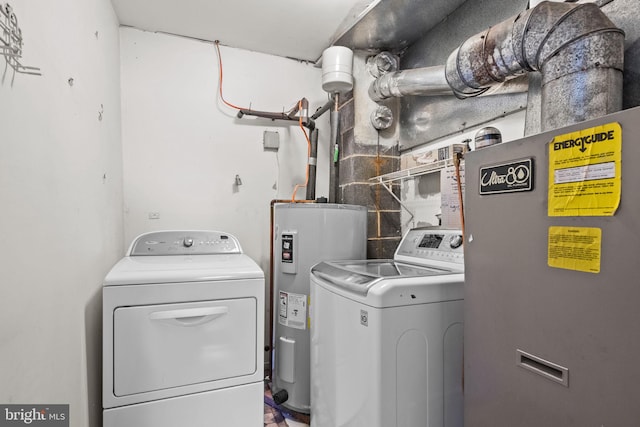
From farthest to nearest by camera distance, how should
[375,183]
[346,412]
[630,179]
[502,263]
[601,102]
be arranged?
1. [375,183]
2. [346,412]
3. [601,102]
4. [502,263]
5. [630,179]

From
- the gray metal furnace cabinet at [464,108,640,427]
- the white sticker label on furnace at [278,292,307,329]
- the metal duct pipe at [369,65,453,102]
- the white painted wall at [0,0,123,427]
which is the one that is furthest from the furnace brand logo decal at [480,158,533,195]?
the white sticker label on furnace at [278,292,307,329]

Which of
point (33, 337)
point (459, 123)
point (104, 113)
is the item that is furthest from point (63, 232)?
point (459, 123)

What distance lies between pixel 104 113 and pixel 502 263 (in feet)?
6.49

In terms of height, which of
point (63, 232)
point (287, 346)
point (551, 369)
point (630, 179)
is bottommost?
point (287, 346)

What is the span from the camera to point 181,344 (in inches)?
54.4

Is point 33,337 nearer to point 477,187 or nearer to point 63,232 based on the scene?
point 63,232

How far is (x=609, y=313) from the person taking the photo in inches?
25.9

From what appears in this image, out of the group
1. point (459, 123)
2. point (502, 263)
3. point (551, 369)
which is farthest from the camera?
point (459, 123)

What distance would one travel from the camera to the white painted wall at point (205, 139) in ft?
7.51

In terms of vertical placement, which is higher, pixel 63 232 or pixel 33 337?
pixel 63 232

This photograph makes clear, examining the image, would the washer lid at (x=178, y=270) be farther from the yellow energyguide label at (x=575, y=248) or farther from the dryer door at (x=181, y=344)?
the yellow energyguide label at (x=575, y=248)

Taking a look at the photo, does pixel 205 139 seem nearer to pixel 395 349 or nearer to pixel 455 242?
pixel 455 242

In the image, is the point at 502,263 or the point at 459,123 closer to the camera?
the point at 502,263
